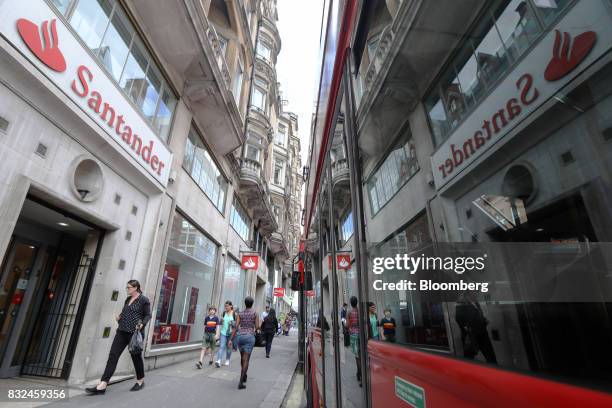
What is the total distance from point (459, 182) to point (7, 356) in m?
7.84

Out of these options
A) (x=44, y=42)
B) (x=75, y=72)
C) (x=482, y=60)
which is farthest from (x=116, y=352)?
(x=482, y=60)

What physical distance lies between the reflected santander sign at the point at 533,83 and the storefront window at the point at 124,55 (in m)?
6.30

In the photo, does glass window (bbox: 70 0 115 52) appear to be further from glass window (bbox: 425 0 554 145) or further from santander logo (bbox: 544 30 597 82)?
santander logo (bbox: 544 30 597 82)

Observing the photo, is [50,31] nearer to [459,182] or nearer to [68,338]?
[68,338]

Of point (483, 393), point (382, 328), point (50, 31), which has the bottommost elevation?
point (483, 393)

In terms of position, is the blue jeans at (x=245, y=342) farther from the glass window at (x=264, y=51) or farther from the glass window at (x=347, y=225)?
the glass window at (x=264, y=51)

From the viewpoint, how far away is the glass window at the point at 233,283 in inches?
534

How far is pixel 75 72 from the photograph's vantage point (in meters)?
4.90

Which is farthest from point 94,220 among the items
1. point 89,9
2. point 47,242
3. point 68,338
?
point 89,9

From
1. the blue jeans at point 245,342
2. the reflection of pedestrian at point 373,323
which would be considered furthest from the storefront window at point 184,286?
the reflection of pedestrian at point 373,323

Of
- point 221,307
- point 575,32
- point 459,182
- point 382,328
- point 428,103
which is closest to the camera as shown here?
point 575,32

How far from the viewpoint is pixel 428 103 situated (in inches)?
39.6

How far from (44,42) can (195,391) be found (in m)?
5.98

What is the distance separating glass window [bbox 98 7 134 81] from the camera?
5.79 meters
